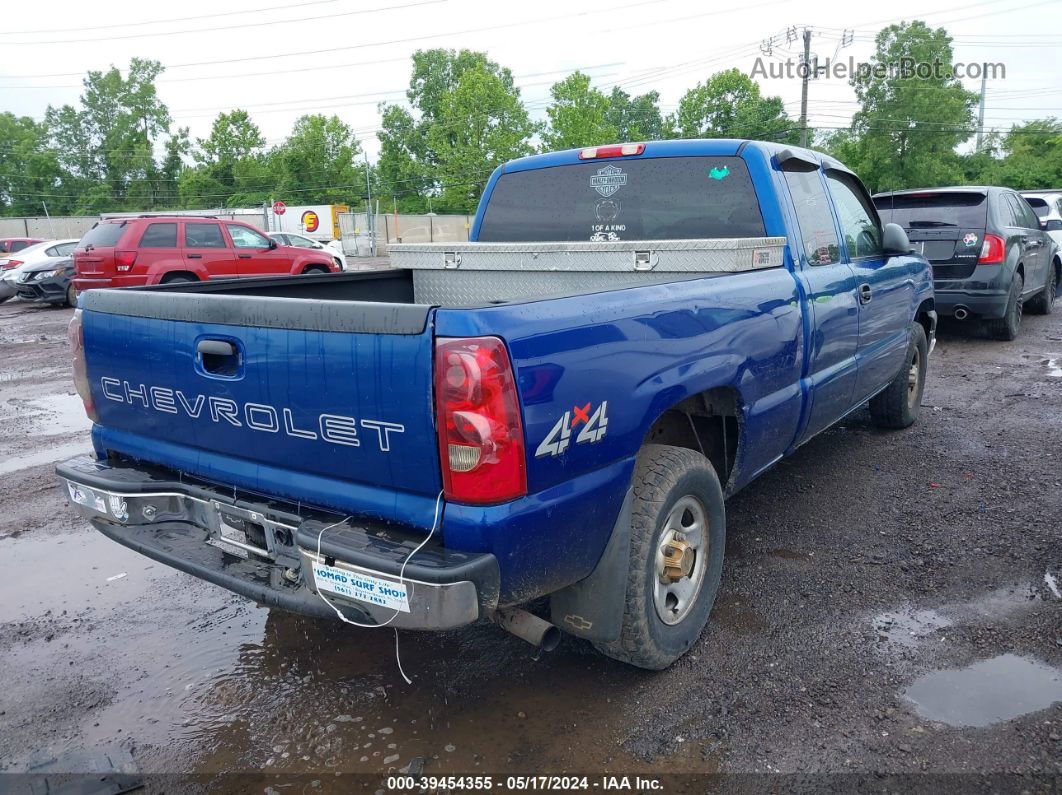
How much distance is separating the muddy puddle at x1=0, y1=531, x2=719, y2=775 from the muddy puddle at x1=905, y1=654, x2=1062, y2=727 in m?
0.91

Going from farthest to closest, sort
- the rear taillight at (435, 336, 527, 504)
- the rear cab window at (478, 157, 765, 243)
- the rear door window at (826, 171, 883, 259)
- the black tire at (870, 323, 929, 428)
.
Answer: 1. the black tire at (870, 323, 929, 428)
2. the rear door window at (826, 171, 883, 259)
3. the rear cab window at (478, 157, 765, 243)
4. the rear taillight at (435, 336, 527, 504)

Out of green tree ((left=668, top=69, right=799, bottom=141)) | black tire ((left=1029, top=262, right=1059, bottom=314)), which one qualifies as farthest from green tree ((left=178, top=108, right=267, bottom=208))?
black tire ((left=1029, top=262, right=1059, bottom=314))

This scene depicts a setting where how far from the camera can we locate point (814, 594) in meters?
3.62

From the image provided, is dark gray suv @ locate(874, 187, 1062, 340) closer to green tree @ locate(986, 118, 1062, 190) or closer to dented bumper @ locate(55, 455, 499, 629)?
dented bumper @ locate(55, 455, 499, 629)

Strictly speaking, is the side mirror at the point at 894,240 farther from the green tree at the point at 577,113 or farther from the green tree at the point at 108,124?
the green tree at the point at 108,124

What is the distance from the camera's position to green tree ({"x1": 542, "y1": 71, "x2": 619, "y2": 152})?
171 feet

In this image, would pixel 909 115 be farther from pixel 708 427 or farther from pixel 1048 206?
pixel 708 427

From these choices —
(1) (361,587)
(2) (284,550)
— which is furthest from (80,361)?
(1) (361,587)

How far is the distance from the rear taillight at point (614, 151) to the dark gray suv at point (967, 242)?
5752 millimetres

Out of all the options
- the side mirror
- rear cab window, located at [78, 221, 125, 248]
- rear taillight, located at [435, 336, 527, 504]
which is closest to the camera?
rear taillight, located at [435, 336, 527, 504]

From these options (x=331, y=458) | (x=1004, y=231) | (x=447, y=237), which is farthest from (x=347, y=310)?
(x=447, y=237)

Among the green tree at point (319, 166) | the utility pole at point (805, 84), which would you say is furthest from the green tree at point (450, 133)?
the utility pole at point (805, 84)

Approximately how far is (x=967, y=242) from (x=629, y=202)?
6693 millimetres

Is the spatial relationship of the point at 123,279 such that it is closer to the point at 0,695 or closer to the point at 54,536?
the point at 54,536
